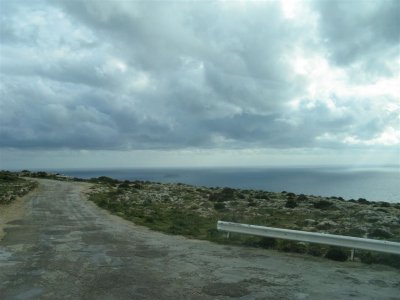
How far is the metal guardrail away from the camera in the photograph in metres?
12.5

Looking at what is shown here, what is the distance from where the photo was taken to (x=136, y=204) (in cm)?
3281

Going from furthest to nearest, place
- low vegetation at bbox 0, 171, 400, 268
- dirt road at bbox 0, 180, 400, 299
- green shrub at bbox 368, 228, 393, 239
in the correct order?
green shrub at bbox 368, 228, 393, 239
low vegetation at bbox 0, 171, 400, 268
dirt road at bbox 0, 180, 400, 299

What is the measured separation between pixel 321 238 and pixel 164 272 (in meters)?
5.56

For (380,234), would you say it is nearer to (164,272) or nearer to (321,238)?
(321,238)

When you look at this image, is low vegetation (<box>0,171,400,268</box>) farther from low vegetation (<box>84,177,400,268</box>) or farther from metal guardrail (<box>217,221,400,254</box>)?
metal guardrail (<box>217,221,400,254</box>)

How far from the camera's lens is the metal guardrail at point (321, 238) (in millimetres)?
12455

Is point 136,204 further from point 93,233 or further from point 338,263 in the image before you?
point 338,263

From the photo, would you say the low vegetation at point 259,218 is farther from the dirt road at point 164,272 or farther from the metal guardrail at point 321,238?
the dirt road at point 164,272

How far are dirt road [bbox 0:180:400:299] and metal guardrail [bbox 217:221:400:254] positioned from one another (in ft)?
2.08

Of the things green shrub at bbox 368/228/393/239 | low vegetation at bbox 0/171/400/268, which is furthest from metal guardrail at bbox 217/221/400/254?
green shrub at bbox 368/228/393/239

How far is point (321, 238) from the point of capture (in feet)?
45.7

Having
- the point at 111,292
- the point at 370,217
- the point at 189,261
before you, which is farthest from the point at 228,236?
the point at 370,217

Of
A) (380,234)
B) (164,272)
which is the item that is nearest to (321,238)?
(164,272)

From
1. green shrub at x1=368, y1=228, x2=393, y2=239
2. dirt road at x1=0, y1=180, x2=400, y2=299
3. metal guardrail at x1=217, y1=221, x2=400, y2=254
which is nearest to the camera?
dirt road at x1=0, y1=180, x2=400, y2=299
